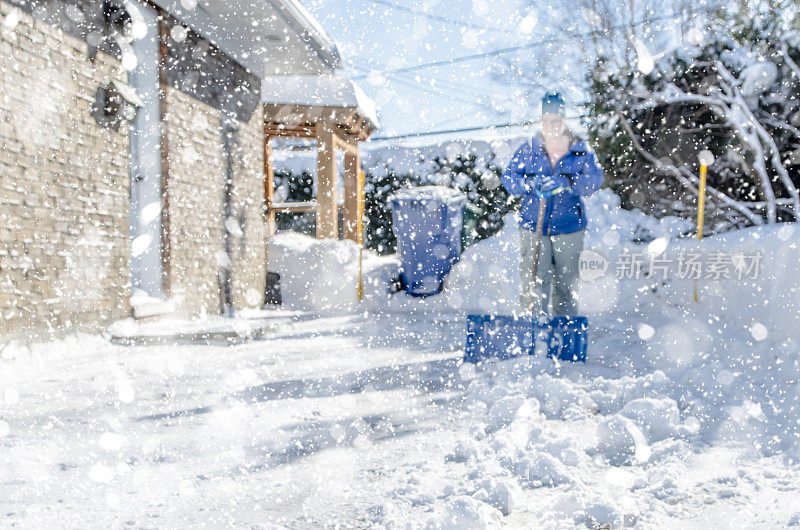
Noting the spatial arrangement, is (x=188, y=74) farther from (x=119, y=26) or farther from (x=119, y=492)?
(x=119, y=492)

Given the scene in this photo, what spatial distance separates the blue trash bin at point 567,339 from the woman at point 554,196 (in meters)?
0.68

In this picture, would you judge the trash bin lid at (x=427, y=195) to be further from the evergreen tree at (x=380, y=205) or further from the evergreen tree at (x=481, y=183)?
the evergreen tree at (x=380, y=205)

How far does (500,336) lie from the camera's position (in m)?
3.99

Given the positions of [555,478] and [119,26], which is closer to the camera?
[555,478]

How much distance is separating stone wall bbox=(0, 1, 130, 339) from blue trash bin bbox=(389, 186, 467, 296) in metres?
4.29

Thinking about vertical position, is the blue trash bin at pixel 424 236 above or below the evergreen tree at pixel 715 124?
below

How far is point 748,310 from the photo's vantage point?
18.4 ft

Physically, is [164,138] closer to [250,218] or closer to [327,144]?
[250,218]

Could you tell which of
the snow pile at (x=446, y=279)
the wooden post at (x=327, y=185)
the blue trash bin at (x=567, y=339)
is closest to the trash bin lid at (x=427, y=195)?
the snow pile at (x=446, y=279)

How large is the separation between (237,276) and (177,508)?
246 inches

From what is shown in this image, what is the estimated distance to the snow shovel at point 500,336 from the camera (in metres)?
3.93

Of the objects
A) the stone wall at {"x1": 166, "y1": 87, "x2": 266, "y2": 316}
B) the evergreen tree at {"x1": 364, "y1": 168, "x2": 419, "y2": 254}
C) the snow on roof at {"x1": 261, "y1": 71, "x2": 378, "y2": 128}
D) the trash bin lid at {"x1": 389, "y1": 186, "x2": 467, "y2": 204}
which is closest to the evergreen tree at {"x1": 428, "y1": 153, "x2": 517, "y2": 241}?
the evergreen tree at {"x1": 364, "y1": 168, "x2": 419, "y2": 254}

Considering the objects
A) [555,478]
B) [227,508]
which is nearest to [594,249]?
[555,478]

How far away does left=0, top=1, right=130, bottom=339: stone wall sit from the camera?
13.5 ft
